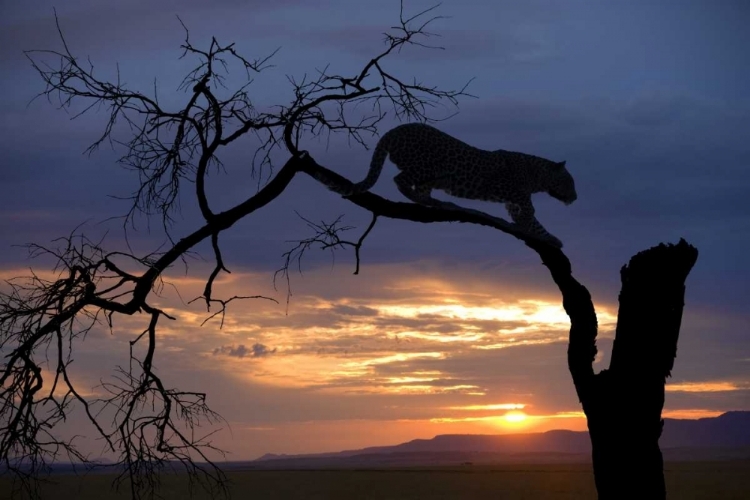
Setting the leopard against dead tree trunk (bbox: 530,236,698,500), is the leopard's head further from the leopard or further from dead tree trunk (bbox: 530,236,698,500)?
dead tree trunk (bbox: 530,236,698,500)

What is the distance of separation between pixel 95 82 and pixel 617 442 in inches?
218

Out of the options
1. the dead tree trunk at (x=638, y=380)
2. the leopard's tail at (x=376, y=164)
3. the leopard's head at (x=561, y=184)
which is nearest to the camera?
the dead tree trunk at (x=638, y=380)

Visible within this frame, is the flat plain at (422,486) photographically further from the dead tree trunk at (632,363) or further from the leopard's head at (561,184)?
the dead tree trunk at (632,363)

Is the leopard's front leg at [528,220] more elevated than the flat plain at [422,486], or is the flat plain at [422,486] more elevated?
the leopard's front leg at [528,220]

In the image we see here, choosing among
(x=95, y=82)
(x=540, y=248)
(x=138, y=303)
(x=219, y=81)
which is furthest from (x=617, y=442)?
(x=95, y=82)

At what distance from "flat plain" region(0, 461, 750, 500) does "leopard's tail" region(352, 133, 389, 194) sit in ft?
51.3

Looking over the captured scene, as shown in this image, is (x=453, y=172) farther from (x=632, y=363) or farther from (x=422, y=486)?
(x=422, y=486)

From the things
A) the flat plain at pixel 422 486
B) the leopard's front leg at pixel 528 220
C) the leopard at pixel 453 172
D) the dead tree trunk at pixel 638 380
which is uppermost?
the leopard at pixel 453 172

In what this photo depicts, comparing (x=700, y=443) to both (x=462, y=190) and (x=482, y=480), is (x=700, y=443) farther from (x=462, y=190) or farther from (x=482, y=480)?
(x=462, y=190)

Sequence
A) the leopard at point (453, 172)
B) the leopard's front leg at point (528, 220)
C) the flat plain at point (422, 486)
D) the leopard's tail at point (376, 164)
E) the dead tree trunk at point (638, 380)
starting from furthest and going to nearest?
the flat plain at point (422, 486), the leopard's front leg at point (528, 220), the leopard at point (453, 172), the leopard's tail at point (376, 164), the dead tree trunk at point (638, 380)

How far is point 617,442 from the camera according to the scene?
6754mm

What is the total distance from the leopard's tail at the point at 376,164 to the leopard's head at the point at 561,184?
1926mm

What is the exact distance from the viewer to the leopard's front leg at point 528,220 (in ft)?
23.8

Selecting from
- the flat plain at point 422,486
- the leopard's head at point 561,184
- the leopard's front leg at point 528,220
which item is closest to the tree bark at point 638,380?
the leopard's front leg at point 528,220
